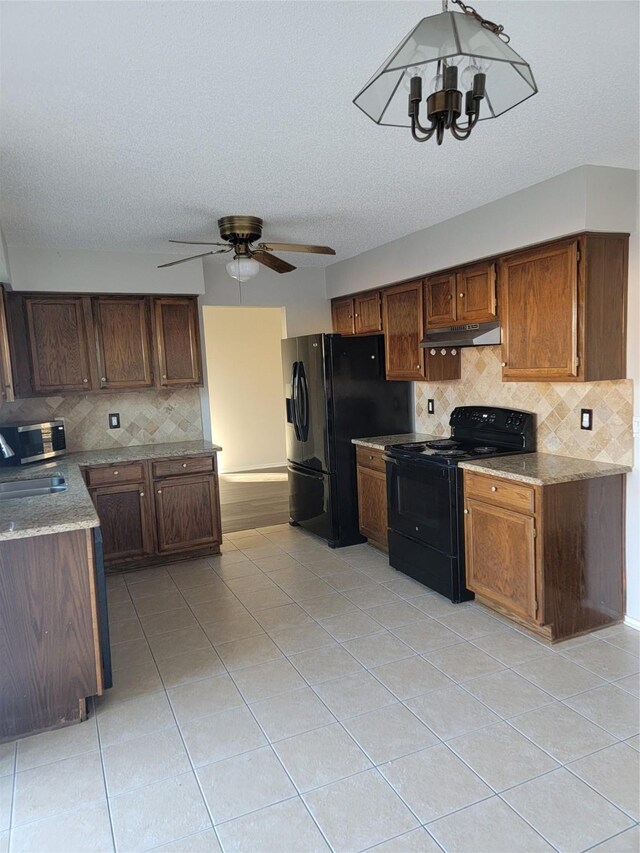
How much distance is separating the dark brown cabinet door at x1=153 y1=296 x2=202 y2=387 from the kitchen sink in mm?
1279

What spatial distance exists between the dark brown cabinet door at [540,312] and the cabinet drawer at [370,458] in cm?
121

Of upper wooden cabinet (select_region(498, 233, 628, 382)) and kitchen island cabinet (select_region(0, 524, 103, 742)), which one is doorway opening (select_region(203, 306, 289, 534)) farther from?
kitchen island cabinet (select_region(0, 524, 103, 742))

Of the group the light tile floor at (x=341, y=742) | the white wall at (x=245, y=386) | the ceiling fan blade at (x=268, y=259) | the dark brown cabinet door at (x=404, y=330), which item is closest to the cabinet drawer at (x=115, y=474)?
the light tile floor at (x=341, y=742)

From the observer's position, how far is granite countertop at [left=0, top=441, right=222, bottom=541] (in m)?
2.29

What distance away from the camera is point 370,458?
14.4 ft

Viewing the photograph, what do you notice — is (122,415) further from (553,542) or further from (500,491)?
(553,542)

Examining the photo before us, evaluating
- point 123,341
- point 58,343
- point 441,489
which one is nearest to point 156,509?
point 123,341

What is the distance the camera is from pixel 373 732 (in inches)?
88.4

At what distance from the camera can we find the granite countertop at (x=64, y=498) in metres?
2.29

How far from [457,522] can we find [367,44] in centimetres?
252

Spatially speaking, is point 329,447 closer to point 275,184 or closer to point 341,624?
point 341,624

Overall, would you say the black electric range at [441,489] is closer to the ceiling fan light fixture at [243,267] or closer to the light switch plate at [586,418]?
the light switch plate at [586,418]

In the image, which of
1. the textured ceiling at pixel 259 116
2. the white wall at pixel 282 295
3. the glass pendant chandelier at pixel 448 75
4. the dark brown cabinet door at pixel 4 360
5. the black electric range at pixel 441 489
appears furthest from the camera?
the white wall at pixel 282 295

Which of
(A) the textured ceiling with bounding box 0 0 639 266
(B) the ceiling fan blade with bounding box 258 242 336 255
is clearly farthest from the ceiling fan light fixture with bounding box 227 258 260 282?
(A) the textured ceiling with bounding box 0 0 639 266
